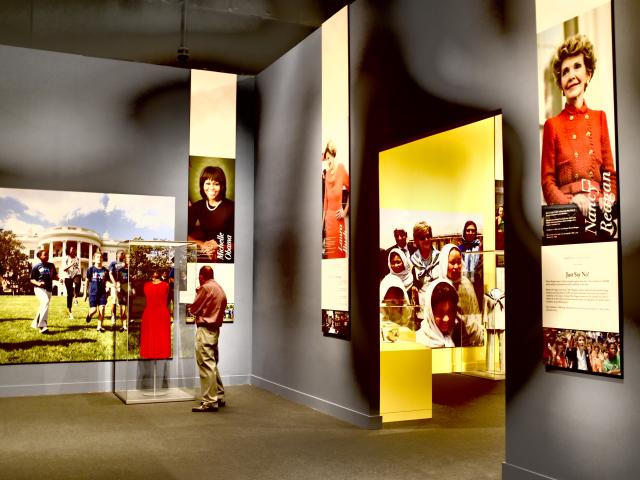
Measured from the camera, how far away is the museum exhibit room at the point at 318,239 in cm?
473

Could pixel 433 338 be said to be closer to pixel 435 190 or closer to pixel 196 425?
pixel 435 190

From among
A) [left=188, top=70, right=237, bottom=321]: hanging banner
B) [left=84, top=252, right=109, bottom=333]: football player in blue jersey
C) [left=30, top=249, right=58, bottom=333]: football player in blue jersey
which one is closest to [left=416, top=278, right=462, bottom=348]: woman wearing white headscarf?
[left=188, top=70, right=237, bottom=321]: hanging banner

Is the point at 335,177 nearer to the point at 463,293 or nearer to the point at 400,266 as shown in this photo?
the point at 400,266

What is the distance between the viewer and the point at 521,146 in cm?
523

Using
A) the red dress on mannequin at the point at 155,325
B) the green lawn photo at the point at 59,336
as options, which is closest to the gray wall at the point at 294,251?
the red dress on mannequin at the point at 155,325

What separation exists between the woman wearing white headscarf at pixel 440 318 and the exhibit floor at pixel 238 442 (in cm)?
162

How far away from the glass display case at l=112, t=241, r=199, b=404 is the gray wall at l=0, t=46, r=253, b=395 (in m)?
0.22

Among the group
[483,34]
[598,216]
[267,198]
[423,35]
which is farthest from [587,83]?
[267,198]

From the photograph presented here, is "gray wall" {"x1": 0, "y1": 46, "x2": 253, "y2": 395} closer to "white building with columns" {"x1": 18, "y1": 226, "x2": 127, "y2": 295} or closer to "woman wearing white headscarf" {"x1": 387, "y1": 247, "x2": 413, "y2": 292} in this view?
"white building with columns" {"x1": 18, "y1": 226, "x2": 127, "y2": 295}

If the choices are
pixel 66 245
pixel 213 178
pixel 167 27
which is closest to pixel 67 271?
pixel 66 245

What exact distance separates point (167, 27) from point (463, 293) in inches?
225

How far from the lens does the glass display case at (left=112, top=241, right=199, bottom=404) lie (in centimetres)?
907

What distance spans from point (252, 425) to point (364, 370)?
4.31 feet

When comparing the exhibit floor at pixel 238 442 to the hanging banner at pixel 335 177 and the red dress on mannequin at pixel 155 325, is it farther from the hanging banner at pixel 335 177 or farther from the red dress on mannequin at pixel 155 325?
the hanging banner at pixel 335 177
